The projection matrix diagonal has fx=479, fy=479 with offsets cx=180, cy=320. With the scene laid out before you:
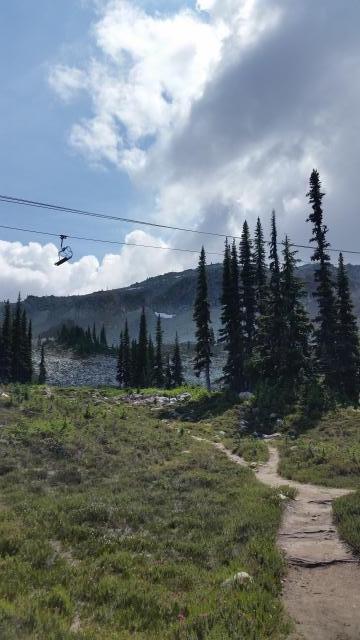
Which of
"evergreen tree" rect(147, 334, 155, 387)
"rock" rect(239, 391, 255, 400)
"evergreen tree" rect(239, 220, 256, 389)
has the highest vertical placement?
"evergreen tree" rect(239, 220, 256, 389)

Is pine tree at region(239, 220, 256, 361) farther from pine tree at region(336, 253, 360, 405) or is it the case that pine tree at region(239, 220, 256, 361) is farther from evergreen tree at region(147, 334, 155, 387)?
evergreen tree at region(147, 334, 155, 387)

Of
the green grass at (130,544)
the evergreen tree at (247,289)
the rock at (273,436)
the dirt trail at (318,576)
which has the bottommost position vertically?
the rock at (273,436)

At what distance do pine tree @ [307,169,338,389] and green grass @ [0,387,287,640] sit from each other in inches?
790

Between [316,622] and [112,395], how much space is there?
43.1m

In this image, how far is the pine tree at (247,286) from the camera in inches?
2009

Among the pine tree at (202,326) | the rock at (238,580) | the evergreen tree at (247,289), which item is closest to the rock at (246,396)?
the evergreen tree at (247,289)

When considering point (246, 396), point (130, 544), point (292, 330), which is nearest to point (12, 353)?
point (246, 396)

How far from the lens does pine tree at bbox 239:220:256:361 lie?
5103 cm

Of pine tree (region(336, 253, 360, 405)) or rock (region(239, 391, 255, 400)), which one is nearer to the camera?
pine tree (region(336, 253, 360, 405))

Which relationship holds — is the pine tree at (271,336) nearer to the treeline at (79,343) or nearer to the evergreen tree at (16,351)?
the evergreen tree at (16,351)

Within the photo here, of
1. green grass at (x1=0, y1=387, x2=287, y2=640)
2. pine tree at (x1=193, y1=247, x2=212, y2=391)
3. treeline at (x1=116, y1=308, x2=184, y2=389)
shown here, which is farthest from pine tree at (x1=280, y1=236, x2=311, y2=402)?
treeline at (x1=116, y1=308, x2=184, y2=389)

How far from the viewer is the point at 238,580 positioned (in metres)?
8.85

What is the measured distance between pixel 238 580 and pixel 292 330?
3356 centimetres

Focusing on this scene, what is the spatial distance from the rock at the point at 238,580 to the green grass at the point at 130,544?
0.40 feet
